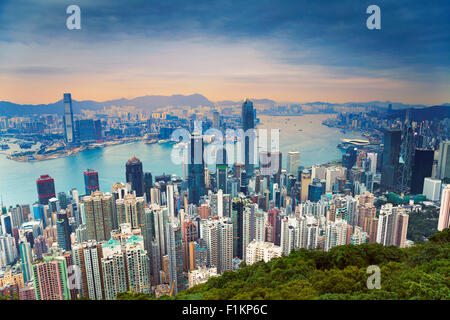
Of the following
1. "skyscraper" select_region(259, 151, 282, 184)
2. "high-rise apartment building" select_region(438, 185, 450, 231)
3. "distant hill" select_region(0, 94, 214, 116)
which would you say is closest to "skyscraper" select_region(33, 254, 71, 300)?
"distant hill" select_region(0, 94, 214, 116)

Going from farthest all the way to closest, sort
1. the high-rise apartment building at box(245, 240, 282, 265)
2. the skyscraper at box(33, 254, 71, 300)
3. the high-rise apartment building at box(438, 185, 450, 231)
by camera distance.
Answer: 1. the high-rise apartment building at box(438, 185, 450, 231)
2. the high-rise apartment building at box(245, 240, 282, 265)
3. the skyscraper at box(33, 254, 71, 300)

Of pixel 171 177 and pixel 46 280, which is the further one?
pixel 171 177

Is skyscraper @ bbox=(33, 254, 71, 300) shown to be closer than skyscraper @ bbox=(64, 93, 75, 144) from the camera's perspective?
Yes

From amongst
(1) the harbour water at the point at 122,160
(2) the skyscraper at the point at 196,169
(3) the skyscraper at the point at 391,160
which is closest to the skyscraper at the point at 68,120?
(1) the harbour water at the point at 122,160

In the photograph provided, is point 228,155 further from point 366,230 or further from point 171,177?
point 366,230

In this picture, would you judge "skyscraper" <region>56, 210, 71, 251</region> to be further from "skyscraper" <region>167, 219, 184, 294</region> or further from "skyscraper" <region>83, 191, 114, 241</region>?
"skyscraper" <region>167, 219, 184, 294</region>

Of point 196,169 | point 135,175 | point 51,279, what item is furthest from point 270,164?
point 51,279

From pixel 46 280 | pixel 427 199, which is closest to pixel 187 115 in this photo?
pixel 46 280
